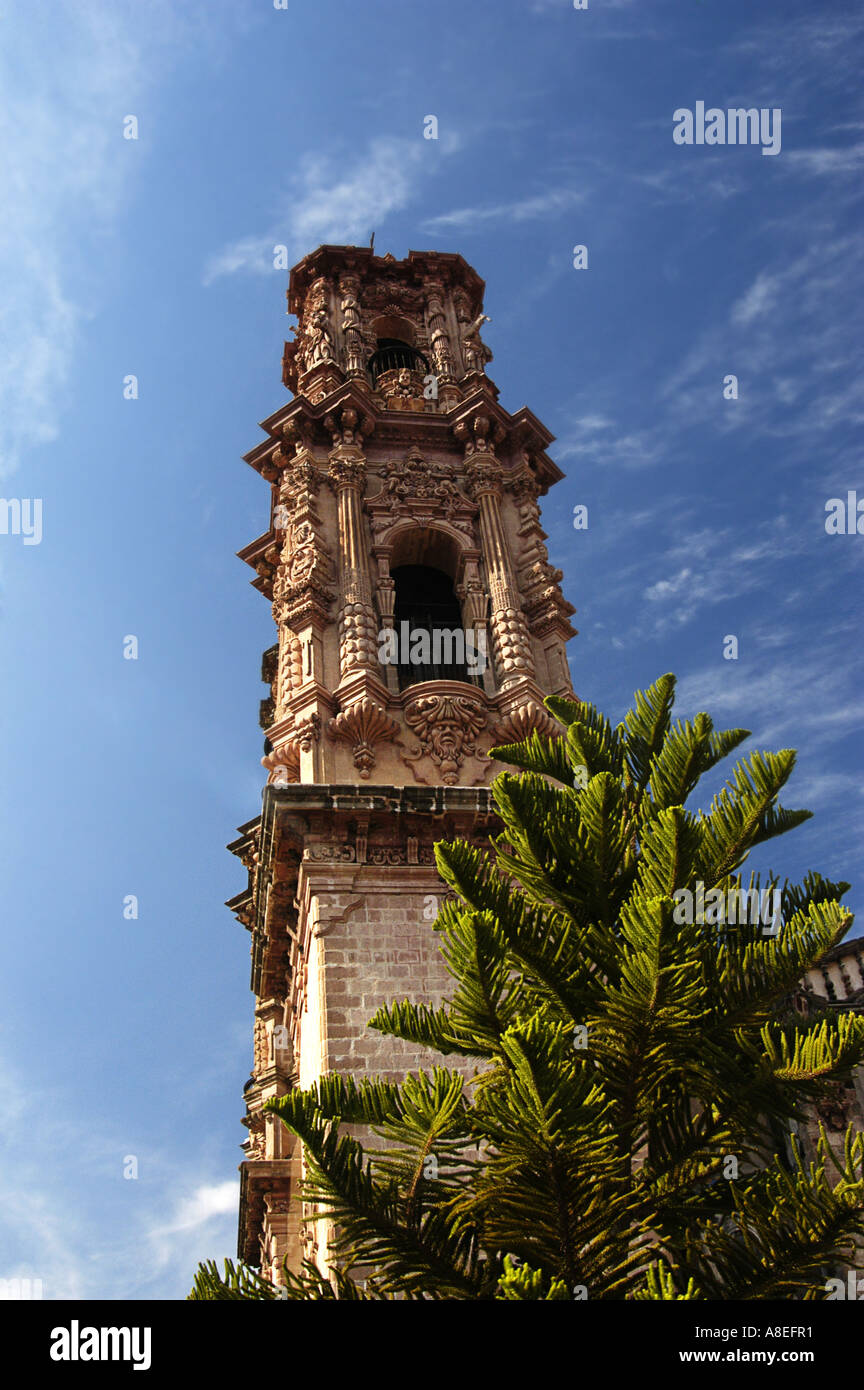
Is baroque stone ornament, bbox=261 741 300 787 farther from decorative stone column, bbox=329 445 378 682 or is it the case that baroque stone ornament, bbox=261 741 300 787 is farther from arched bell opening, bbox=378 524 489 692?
arched bell opening, bbox=378 524 489 692

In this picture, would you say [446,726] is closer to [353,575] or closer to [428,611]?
[353,575]

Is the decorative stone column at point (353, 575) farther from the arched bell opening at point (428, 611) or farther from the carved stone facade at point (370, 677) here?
the arched bell opening at point (428, 611)

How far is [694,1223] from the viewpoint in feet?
27.9

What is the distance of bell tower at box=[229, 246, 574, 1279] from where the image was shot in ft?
45.9

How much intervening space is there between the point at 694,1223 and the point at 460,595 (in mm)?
11789

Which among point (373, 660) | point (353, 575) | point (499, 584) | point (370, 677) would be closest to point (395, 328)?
point (499, 584)

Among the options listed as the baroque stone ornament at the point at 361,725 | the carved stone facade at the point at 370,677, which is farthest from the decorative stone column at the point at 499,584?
the baroque stone ornament at the point at 361,725

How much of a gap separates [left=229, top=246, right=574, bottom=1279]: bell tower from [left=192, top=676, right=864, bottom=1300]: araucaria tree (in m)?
4.01

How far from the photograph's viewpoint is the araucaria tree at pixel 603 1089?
25.4 feet

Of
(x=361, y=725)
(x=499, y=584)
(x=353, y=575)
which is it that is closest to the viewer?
(x=361, y=725)

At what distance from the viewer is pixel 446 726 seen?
16.1 m

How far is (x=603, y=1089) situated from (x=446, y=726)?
8135mm

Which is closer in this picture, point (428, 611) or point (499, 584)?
point (499, 584)
